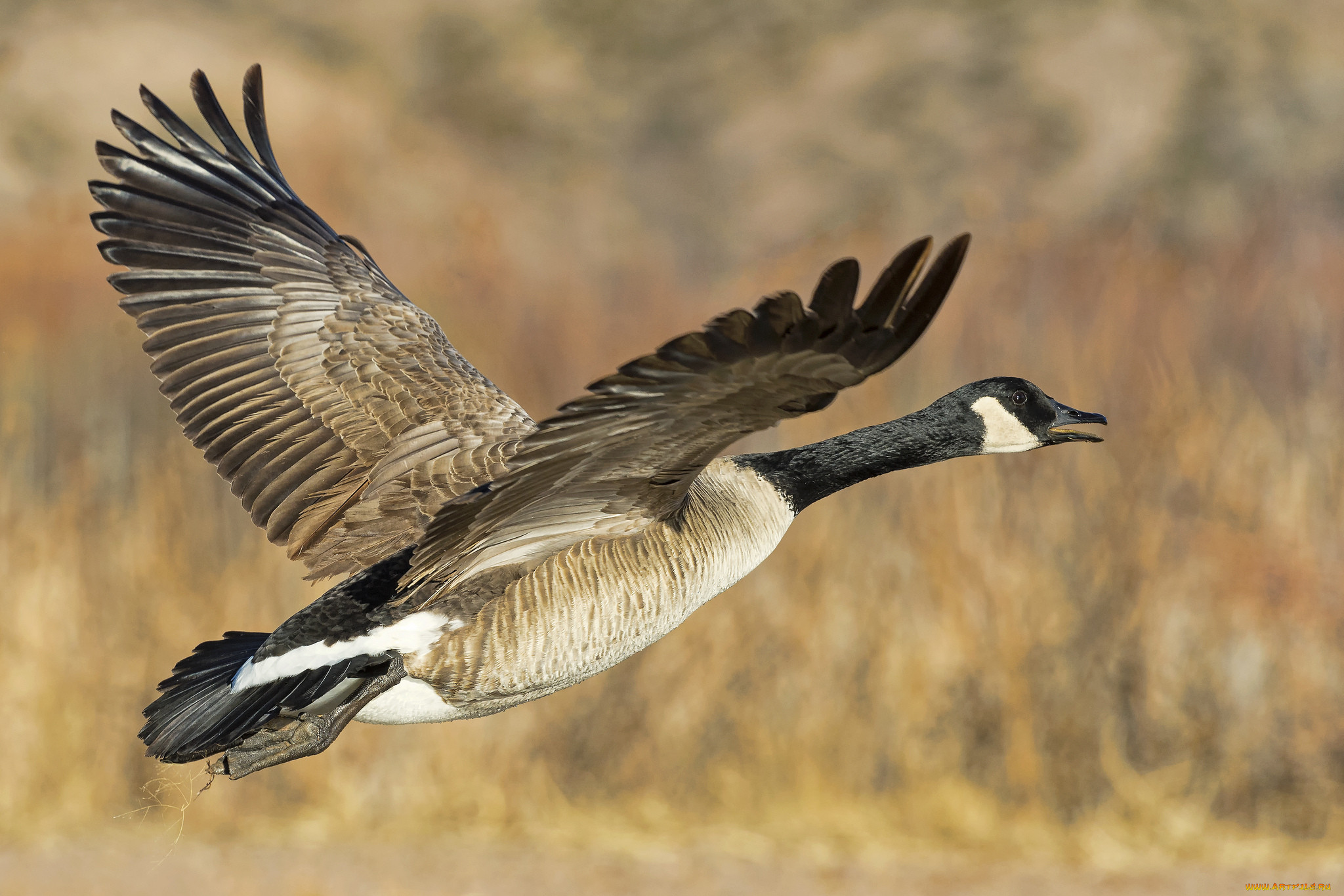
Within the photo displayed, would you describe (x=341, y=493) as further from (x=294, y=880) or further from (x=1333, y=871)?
(x=1333, y=871)

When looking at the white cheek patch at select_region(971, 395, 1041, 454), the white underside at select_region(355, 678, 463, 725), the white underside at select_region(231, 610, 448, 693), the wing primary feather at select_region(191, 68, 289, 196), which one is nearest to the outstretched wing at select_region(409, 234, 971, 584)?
the white underside at select_region(231, 610, 448, 693)

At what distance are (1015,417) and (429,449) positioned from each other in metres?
2.10

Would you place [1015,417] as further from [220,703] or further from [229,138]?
[229,138]

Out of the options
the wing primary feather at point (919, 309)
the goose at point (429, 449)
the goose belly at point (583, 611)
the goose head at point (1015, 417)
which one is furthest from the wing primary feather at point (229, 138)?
the wing primary feather at point (919, 309)

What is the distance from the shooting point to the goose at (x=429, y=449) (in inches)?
145

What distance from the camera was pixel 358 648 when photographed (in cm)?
468

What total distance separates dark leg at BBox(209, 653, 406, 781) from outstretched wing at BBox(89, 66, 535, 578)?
692 millimetres

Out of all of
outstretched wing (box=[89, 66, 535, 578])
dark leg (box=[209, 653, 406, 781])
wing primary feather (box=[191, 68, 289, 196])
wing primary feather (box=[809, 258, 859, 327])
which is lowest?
dark leg (box=[209, 653, 406, 781])

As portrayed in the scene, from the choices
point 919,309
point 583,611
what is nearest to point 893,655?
point 583,611

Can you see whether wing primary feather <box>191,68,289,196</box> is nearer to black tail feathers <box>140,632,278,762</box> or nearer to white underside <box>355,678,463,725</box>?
black tail feathers <box>140,632,278,762</box>

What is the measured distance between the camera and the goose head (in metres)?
5.19

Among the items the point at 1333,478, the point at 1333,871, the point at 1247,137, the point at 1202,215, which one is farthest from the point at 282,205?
the point at 1247,137

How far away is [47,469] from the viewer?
9.95m

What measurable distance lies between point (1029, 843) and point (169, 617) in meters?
5.80
